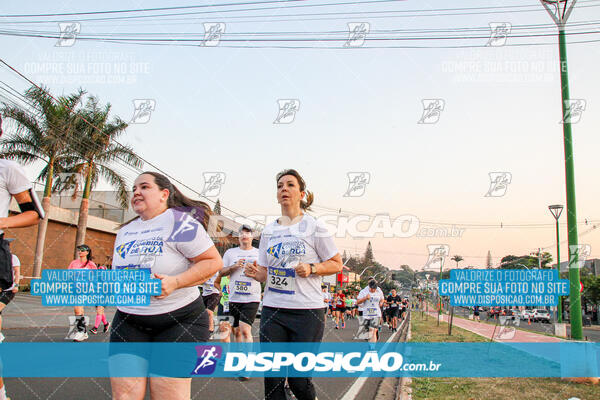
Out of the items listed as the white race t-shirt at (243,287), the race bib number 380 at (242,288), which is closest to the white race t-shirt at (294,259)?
the white race t-shirt at (243,287)

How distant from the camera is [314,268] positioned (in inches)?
141

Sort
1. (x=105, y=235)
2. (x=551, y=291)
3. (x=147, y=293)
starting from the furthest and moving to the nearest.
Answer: (x=105, y=235) < (x=551, y=291) < (x=147, y=293)

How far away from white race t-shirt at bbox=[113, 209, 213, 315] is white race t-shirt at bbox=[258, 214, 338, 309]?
37.9 inches

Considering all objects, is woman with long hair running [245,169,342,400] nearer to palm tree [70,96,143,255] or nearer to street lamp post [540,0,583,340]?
street lamp post [540,0,583,340]

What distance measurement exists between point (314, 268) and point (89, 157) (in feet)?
71.3

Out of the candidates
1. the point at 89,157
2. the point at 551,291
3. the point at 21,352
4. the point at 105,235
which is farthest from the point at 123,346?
the point at 105,235

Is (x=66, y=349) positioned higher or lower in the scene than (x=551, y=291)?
lower

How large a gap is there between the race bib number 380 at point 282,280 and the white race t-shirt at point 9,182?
192 cm

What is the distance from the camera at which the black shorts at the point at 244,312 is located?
6723 millimetres

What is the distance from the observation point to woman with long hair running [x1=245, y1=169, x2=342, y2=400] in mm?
3562

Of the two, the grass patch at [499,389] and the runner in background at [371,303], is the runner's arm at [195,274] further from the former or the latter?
the runner in background at [371,303]

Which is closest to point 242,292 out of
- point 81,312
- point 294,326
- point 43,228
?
point 294,326

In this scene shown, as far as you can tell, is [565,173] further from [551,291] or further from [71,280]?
[71,280]

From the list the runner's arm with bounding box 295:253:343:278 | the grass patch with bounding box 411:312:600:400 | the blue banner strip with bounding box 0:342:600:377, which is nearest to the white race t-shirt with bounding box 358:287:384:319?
the blue banner strip with bounding box 0:342:600:377
